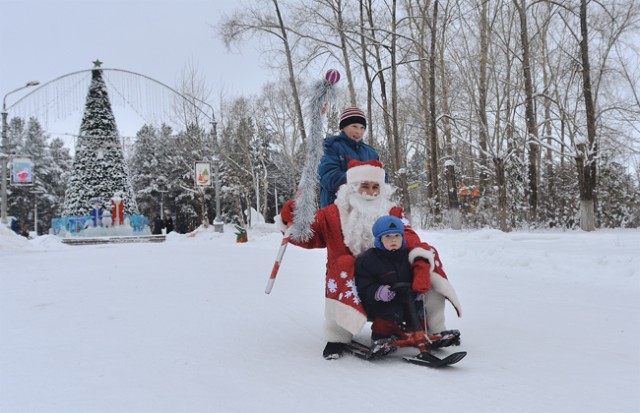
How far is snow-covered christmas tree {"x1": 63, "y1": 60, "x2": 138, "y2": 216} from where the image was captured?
95.2ft

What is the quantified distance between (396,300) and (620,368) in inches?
49.9

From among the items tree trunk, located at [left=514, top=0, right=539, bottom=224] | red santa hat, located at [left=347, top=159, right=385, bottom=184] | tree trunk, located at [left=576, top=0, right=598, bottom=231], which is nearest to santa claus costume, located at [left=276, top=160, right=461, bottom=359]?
red santa hat, located at [left=347, top=159, right=385, bottom=184]

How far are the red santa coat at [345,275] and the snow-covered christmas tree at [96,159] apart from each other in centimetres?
2841

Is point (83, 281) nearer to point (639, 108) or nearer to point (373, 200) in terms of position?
point (373, 200)

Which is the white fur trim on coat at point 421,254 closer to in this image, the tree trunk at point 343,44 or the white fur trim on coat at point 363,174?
the white fur trim on coat at point 363,174

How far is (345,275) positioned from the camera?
307 cm

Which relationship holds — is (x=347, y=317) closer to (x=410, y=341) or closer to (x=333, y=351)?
(x=333, y=351)

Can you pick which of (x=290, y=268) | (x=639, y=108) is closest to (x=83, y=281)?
(x=290, y=268)

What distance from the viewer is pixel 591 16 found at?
1519 centimetres

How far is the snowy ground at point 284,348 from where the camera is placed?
2234mm

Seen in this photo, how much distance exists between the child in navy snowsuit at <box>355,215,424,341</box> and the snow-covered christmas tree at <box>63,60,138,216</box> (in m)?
28.8

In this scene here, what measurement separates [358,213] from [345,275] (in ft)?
1.52

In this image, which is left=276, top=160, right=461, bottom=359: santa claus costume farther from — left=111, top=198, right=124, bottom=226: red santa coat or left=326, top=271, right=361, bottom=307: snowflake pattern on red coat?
left=111, top=198, right=124, bottom=226: red santa coat

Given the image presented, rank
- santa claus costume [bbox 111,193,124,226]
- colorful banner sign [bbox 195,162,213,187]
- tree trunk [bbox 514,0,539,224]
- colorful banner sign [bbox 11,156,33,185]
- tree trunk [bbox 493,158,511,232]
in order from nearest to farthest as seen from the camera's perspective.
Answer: tree trunk [bbox 514,0,539,224] → tree trunk [bbox 493,158,511,232] → colorful banner sign [bbox 11,156,33,185] → colorful banner sign [bbox 195,162,213,187] → santa claus costume [bbox 111,193,124,226]
